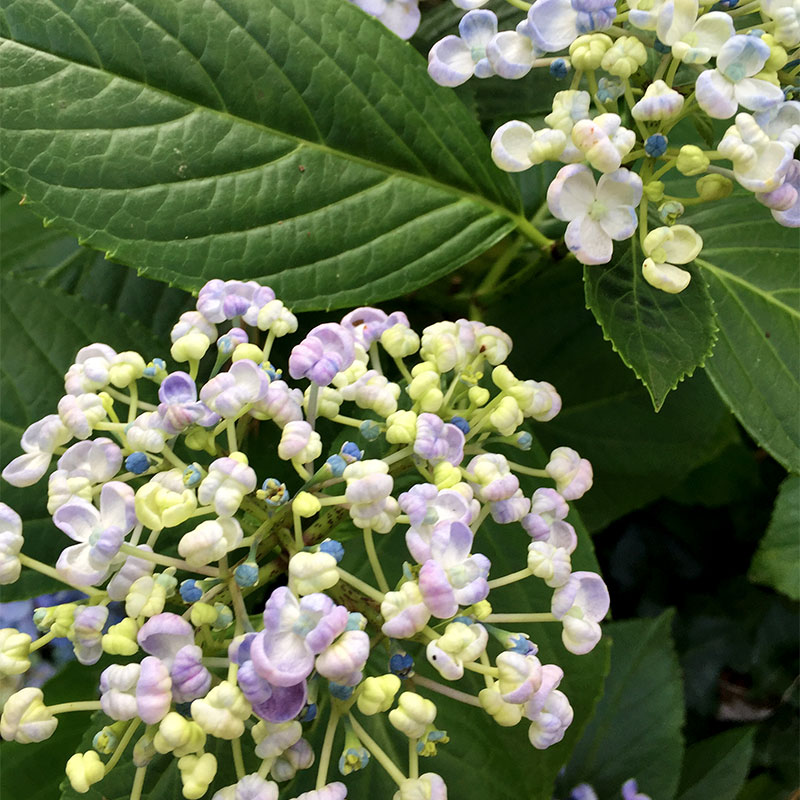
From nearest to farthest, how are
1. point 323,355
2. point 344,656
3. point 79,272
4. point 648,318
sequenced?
point 344,656, point 323,355, point 648,318, point 79,272

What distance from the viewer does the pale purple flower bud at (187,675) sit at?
0.45m

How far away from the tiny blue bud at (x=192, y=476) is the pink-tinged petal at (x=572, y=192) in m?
0.31

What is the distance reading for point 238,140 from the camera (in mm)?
696

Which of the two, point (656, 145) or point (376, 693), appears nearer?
point (376, 693)

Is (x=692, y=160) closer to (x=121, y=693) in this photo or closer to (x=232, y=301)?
(x=232, y=301)

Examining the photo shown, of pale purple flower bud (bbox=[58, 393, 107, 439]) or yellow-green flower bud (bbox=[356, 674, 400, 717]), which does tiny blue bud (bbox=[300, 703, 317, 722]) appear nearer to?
yellow-green flower bud (bbox=[356, 674, 400, 717])

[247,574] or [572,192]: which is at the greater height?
[572,192]

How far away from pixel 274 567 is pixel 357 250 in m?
0.32

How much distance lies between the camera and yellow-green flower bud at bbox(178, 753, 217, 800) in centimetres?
46

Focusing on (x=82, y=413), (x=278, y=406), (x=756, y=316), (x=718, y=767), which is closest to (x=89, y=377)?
(x=82, y=413)

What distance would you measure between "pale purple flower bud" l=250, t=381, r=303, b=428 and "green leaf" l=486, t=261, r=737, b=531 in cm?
44

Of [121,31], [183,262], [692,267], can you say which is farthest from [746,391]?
[121,31]

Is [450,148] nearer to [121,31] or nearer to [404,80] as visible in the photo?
[404,80]

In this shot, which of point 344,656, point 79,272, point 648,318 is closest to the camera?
point 344,656
